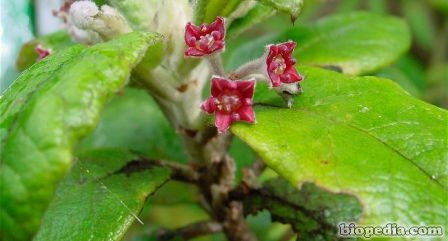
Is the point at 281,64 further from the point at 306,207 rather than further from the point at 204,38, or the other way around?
the point at 306,207

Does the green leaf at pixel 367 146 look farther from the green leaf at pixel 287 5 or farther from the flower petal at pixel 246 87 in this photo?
the green leaf at pixel 287 5

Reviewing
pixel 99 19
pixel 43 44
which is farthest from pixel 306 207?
pixel 43 44

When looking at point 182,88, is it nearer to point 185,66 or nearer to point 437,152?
point 185,66

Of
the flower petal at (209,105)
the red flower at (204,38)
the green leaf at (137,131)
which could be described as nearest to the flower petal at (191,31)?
the red flower at (204,38)

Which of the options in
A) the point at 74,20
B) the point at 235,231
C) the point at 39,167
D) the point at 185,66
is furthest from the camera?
the point at 235,231

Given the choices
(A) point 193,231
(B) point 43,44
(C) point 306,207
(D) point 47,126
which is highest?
(D) point 47,126

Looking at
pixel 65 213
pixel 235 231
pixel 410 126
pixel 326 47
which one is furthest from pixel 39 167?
pixel 326 47
